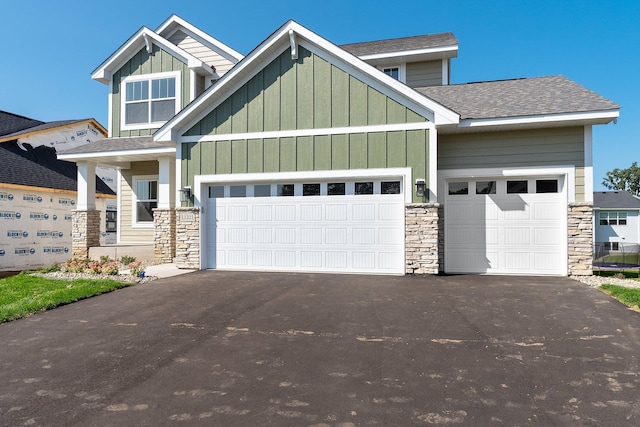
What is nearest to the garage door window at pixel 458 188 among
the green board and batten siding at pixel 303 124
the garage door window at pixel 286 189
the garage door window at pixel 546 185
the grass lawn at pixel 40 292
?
the green board and batten siding at pixel 303 124

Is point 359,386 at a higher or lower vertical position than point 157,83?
lower

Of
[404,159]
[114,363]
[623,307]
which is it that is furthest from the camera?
[404,159]

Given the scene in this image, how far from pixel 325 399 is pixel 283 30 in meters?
9.04

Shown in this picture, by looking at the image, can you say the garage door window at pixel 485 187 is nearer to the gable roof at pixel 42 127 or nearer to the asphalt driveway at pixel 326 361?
the asphalt driveway at pixel 326 361

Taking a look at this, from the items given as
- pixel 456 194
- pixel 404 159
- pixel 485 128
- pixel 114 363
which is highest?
pixel 485 128

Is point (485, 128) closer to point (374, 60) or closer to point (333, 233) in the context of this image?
point (333, 233)

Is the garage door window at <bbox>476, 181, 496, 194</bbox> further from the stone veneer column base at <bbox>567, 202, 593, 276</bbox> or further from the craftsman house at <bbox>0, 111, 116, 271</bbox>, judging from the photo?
the craftsman house at <bbox>0, 111, 116, 271</bbox>

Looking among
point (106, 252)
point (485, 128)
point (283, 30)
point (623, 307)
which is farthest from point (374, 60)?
point (106, 252)

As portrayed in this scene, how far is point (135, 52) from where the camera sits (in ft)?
44.0

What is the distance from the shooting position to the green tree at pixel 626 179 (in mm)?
52781

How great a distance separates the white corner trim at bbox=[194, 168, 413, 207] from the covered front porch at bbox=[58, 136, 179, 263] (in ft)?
2.95

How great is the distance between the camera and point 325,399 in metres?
3.08

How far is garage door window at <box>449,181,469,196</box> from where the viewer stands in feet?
31.6

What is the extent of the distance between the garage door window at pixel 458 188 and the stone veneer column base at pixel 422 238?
40.6 inches
